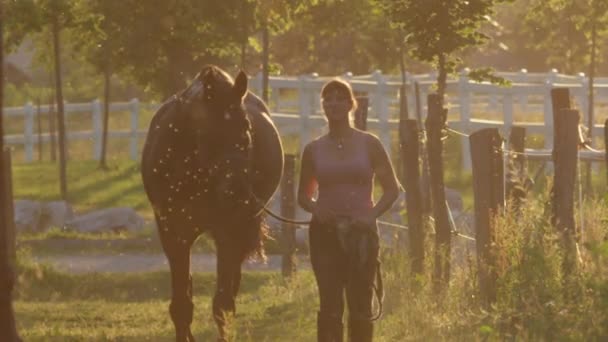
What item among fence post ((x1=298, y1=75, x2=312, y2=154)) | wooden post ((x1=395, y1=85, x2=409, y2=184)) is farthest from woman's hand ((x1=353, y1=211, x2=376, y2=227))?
fence post ((x1=298, y1=75, x2=312, y2=154))

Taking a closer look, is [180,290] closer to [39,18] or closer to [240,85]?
[240,85]

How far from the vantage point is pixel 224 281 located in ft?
40.1

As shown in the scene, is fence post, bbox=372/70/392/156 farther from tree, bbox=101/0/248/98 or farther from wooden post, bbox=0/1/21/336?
wooden post, bbox=0/1/21/336

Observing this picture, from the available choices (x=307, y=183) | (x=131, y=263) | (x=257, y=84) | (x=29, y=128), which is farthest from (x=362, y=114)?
(x=29, y=128)

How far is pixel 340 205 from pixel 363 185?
193mm

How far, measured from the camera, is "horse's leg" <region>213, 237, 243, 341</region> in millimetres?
12109

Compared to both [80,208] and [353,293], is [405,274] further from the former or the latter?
[80,208]

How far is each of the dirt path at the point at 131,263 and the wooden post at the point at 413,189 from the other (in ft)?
21.2

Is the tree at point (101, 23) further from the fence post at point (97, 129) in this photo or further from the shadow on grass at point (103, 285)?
the fence post at point (97, 129)

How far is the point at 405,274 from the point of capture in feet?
47.8

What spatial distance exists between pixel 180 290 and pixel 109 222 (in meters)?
15.3

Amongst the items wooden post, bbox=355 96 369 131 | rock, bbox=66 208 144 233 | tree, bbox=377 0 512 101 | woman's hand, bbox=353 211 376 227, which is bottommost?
rock, bbox=66 208 144 233

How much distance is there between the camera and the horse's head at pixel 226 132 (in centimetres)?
1088

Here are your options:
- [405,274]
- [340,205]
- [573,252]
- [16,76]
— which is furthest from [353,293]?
[16,76]
